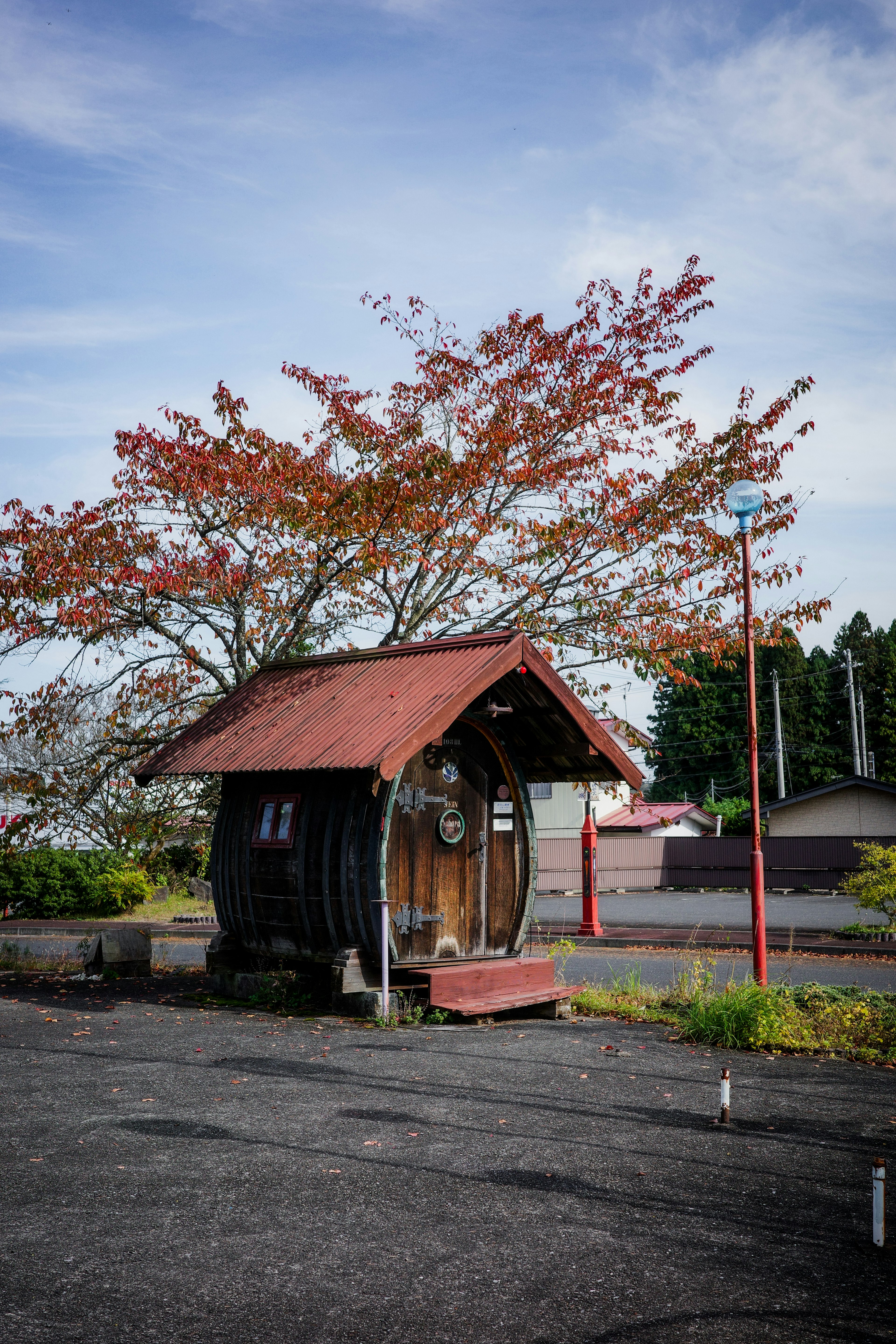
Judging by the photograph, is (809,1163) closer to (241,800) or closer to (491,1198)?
(491,1198)

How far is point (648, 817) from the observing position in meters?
51.6

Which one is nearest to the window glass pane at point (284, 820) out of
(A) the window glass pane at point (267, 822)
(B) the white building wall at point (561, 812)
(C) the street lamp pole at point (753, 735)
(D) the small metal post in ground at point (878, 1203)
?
(A) the window glass pane at point (267, 822)

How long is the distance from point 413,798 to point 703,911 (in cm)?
1848

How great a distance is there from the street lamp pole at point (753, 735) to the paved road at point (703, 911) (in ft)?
39.1

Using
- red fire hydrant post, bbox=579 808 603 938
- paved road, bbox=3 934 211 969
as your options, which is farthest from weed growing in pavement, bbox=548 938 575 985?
red fire hydrant post, bbox=579 808 603 938

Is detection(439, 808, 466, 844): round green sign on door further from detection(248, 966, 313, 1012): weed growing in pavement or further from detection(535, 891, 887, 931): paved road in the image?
detection(535, 891, 887, 931): paved road

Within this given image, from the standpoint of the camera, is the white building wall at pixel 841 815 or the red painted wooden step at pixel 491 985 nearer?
the red painted wooden step at pixel 491 985

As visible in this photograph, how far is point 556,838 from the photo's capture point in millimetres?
41125

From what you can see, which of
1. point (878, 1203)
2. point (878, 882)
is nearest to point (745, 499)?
point (878, 1203)

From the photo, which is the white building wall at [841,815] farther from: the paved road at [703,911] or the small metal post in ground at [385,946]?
the small metal post in ground at [385,946]

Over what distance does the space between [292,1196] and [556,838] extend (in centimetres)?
3646

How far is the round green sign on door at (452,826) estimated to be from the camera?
35.4 feet

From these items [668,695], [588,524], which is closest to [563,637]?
[588,524]

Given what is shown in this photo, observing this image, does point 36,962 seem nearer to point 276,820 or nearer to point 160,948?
point 160,948
